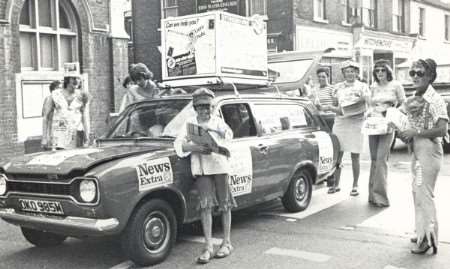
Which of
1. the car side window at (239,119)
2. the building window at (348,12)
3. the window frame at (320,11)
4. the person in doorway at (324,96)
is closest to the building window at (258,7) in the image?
the window frame at (320,11)

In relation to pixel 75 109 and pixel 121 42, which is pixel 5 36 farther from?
pixel 75 109

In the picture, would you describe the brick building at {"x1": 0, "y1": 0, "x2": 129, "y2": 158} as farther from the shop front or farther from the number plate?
the shop front

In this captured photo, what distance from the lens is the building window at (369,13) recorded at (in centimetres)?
2759

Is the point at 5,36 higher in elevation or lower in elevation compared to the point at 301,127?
higher

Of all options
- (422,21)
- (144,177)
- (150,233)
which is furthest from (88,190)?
(422,21)

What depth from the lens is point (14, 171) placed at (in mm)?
5414

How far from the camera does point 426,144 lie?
→ 17.9ft

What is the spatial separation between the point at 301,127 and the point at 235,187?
1.89 metres

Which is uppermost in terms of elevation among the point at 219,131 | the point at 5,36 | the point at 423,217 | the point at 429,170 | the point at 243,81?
the point at 5,36

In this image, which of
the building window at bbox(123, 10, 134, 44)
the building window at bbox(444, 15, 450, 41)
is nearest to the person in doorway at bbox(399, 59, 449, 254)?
the building window at bbox(123, 10, 134, 44)

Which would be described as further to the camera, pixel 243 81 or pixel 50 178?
pixel 243 81

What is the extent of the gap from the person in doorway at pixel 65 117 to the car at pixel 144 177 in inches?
63.6

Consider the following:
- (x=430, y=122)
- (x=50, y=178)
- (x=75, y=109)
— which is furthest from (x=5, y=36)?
(x=430, y=122)

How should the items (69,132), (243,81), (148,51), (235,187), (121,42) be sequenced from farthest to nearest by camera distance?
(148,51)
(121,42)
(69,132)
(243,81)
(235,187)
